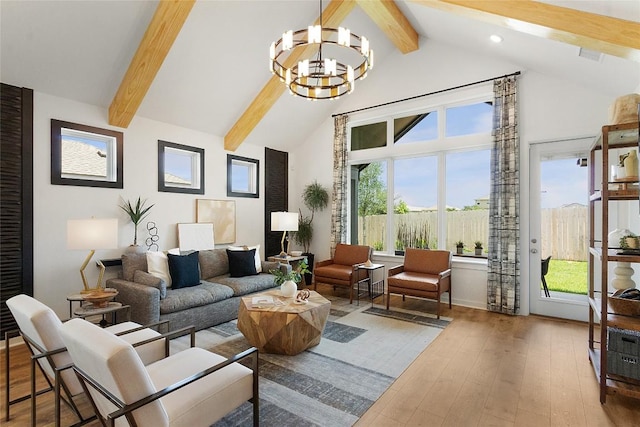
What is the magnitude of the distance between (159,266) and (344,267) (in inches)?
115

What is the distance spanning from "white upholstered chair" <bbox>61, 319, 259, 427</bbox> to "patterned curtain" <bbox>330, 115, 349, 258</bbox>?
4.30 meters

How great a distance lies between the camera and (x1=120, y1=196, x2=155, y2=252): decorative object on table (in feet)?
14.1

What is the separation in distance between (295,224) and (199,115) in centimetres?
237

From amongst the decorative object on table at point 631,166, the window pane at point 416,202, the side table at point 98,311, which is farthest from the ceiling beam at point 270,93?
the decorative object on table at point 631,166

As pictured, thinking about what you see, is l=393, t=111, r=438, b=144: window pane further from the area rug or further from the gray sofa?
the gray sofa

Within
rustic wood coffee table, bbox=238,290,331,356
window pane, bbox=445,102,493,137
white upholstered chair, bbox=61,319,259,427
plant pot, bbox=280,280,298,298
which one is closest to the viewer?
white upholstered chair, bbox=61,319,259,427

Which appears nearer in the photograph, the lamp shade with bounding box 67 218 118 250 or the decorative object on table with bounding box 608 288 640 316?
the decorative object on table with bounding box 608 288 640 316

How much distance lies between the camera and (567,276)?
14.2 feet

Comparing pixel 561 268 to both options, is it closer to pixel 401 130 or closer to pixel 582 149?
pixel 582 149

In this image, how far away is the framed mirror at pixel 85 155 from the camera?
3783 millimetres

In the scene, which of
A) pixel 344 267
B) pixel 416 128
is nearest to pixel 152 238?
pixel 344 267

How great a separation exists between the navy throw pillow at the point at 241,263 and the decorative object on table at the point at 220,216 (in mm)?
700

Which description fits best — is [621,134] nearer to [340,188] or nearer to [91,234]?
[340,188]

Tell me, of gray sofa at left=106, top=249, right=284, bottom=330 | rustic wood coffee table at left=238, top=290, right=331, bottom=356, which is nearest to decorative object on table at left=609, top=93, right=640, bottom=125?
rustic wood coffee table at left=238, top=290, right=331, bottom=356
